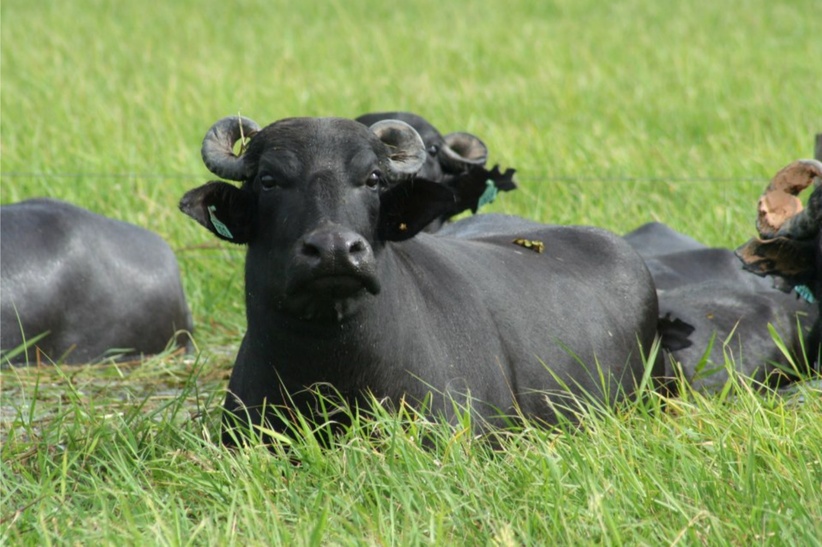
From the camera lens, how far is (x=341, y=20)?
1856cm

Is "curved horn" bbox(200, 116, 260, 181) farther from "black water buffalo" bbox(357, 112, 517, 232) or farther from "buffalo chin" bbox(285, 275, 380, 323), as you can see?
"black water buffalo" bbox(357, 112, 517, 232)

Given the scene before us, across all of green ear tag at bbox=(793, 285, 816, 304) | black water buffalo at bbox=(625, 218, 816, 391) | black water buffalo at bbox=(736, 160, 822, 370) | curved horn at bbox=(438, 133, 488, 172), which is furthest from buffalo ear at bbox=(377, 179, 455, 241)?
curved horn at bbox=(438, 133, 488, 172)

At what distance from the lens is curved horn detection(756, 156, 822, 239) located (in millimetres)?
5570

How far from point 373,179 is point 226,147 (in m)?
0.58

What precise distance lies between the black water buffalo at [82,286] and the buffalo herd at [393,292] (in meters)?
0.01

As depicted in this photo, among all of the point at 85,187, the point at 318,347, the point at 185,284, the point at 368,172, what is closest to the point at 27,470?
the point at 318,347

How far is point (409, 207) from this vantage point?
14.9 ft

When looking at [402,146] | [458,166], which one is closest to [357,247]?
[402,146]

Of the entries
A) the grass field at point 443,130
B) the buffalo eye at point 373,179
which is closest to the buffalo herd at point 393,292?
the buffalo eye at point 373,179

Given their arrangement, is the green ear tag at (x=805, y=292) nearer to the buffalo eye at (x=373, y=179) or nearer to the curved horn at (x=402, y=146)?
the curved horn at (x=402, y=146)

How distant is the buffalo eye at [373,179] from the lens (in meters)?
4.39

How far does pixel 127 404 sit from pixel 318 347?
1.30 meters

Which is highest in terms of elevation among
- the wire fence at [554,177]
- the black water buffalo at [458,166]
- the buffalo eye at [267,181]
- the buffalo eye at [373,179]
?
the buffalo eye at [267,181]

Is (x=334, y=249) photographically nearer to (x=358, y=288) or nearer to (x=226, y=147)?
(x=358, y=288)
